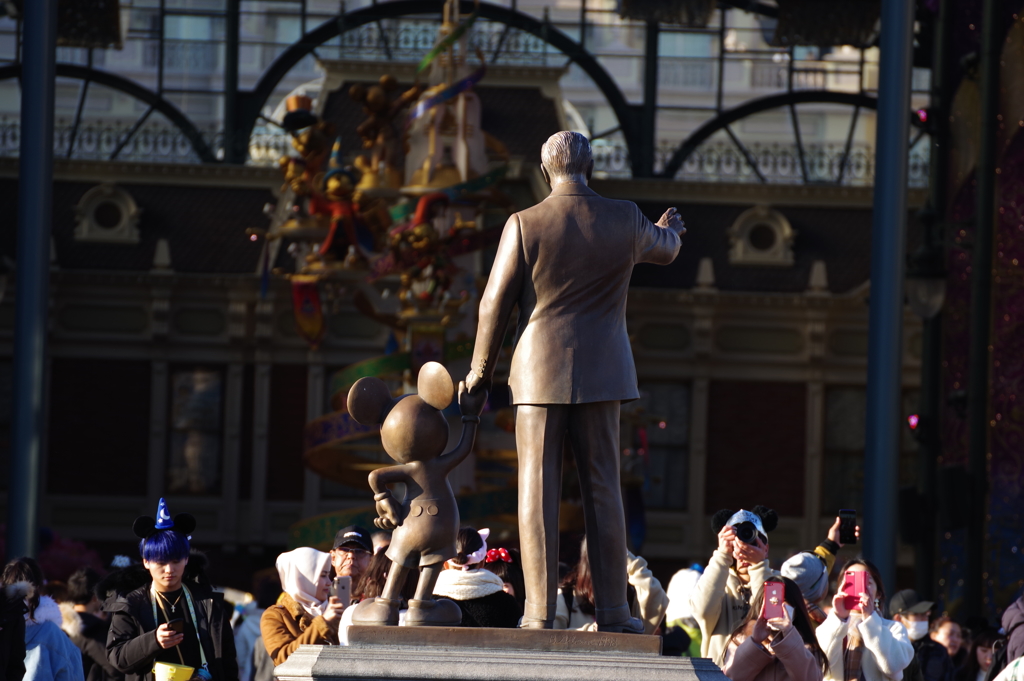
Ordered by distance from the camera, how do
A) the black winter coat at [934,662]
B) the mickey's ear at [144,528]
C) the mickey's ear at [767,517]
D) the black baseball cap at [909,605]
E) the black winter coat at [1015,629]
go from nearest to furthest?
the mickey's ear at [144,528] < the mickey's ear at [767,517] < the black winter coat at [1015,629] < the black winter coat at [934,662] < the black baseball cap at [909,605]

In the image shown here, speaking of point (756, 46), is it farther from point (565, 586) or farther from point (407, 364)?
point (565, 586)

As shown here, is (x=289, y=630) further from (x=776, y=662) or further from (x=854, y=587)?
(x=854, y=587)

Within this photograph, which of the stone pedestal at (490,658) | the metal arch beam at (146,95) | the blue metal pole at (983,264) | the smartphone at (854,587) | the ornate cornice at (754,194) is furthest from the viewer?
the metal arch beam at (146,95)

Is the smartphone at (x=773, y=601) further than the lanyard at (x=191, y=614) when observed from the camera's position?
No

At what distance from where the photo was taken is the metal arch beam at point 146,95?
18.3 m

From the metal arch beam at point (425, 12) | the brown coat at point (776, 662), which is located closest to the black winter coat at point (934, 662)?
the brown coat at point (776, 662)

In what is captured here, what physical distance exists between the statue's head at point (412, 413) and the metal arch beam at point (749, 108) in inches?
550

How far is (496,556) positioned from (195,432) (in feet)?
39.1

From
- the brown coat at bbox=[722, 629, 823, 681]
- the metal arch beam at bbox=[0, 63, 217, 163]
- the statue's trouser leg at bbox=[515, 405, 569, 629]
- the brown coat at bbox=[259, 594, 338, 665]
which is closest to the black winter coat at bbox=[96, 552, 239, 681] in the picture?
the brown coat at bbox=[259, 594, 338, 665]

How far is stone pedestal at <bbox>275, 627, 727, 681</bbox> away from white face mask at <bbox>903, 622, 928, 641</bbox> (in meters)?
2.83

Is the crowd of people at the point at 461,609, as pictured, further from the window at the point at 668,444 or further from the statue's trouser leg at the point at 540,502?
the window at the point at 668,444

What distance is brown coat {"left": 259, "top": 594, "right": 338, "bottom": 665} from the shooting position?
552cm

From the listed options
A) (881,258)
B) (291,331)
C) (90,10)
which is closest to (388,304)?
(291,331)

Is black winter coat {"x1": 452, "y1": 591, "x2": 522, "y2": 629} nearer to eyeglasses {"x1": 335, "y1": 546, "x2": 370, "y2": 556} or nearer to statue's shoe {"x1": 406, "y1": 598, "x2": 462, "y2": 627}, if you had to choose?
eyeglasses {"x1": 335, "y1": 546, "x2": 370, "y2": 556}
